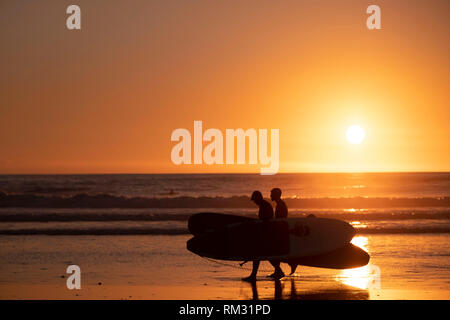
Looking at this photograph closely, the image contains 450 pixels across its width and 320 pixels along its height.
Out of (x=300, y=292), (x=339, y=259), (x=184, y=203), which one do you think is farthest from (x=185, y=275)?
(x=184, y=203)

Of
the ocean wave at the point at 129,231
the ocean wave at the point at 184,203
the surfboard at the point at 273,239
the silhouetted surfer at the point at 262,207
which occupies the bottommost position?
the ocean wave at the point at 184,203

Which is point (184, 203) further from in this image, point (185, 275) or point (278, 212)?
point (185, 275)

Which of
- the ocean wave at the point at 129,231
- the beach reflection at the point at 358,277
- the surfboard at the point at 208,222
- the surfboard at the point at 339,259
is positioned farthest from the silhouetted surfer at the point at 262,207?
the ocean wave at the point at 129,231

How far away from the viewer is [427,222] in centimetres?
2194

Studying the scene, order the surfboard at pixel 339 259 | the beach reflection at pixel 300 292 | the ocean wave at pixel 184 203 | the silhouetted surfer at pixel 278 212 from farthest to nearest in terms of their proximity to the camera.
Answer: the ocean wave at pixel 184 203 → the surfboard at pixel 339 259 → the silhouetted surfer at pixel 278 212 → the beach reflection at pixel 300 292

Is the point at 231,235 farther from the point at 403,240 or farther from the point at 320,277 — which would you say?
the point at 403,240

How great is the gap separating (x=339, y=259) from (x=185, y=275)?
2.86 metres

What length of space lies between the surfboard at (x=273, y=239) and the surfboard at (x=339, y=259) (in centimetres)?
14

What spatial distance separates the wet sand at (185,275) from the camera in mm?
9680

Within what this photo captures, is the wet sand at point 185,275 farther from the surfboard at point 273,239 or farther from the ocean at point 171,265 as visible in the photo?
the surfboard at point 273,239

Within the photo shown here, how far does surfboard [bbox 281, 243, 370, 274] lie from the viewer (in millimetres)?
11500

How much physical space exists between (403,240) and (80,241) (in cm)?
854

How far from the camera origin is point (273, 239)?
1141 cm

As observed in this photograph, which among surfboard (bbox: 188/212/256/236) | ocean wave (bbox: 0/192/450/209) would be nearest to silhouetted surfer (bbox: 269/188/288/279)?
surfboard (bbox: 188/212/256/236)
